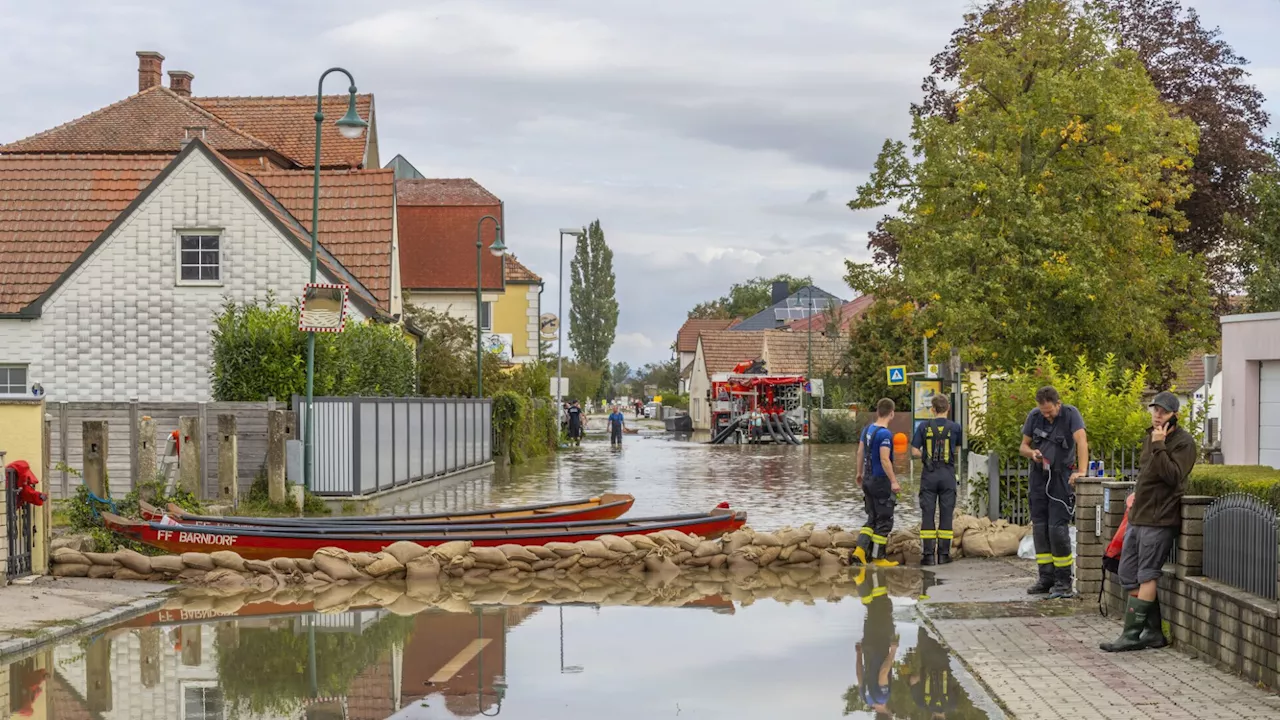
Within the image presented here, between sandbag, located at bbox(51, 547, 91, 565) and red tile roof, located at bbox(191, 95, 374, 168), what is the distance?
1172 inches

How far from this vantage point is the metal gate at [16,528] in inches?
558

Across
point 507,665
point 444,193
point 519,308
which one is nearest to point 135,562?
point 507,665

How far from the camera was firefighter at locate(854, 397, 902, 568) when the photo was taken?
16375mm

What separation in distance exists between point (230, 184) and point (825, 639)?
69.7 feet

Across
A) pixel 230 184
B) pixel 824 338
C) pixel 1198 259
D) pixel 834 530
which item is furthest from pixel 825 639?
pixel 824 338

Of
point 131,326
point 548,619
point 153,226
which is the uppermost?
point 153,226

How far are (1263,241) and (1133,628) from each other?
33.3 meters

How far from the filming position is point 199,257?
30125mm

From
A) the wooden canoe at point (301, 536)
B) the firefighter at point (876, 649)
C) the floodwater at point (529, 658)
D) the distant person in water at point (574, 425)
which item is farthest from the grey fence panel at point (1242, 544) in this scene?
the distant person in water at point (574, 425)

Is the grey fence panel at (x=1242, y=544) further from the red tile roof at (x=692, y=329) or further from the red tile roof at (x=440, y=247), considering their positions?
the red tile roof at (x=692, y=329)

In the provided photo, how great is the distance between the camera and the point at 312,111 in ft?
160

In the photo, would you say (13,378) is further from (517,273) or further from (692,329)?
(692,329)

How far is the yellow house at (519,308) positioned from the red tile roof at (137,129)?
24.5 m

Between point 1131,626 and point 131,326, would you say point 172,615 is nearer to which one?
point 1131,626
